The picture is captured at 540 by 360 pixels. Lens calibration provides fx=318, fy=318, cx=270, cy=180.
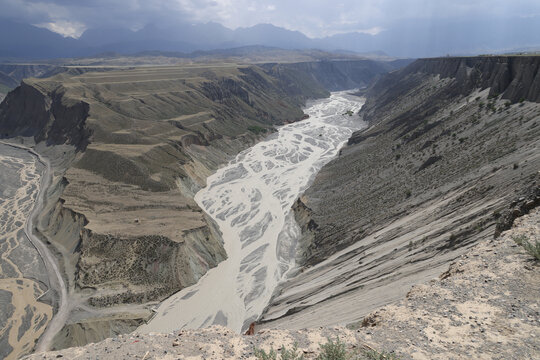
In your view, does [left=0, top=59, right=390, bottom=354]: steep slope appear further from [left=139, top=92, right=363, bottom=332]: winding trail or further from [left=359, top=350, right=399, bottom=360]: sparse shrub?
[left=359, top=350, right=399, bottom=360]: sparse shrub

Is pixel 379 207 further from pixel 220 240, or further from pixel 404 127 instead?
pixel 404 127

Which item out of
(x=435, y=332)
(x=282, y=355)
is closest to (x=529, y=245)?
(x=435, y=332)

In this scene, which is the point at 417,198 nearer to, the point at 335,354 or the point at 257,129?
the point at 335,354

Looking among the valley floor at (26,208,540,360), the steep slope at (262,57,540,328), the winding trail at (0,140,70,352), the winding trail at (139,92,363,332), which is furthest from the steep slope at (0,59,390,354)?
the valley floor at (26,208,540,360)

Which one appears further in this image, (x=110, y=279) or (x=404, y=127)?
(x=404, y=127)

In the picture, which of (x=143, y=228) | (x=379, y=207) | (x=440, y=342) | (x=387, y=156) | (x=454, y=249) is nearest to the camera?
(x=440, y=342)

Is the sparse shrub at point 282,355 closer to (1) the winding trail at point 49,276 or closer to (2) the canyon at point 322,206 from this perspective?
(2) the canyon at point 322,206

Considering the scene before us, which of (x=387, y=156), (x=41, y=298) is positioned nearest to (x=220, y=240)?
(x=41, y=298)
